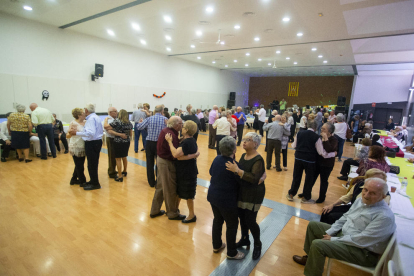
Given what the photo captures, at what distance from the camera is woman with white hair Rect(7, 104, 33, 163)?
525 centimetres

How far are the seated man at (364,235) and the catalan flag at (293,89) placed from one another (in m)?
18.7

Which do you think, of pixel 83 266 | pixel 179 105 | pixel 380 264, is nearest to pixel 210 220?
pixel 83 266

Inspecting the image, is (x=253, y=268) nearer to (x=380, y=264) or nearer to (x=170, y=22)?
(x=380, y=264)

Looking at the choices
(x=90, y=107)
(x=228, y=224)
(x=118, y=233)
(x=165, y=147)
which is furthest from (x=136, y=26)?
(x=228, y=224)

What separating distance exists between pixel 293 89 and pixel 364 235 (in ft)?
62.8

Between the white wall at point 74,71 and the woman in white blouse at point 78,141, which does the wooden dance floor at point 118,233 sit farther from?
the white wall at point 74,71

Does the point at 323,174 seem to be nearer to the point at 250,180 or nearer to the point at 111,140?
the point at 250,180

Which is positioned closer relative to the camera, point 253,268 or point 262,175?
point 262,175

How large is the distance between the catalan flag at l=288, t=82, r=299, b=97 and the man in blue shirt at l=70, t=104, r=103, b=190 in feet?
60.4

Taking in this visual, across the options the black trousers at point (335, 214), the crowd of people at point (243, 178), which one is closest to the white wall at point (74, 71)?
the crowd of people at point (243, 178)

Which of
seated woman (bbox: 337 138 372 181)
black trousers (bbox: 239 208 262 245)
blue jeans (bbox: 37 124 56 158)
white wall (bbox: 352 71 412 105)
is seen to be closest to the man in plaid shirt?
black trousers (bbox: 239 208 262 245)

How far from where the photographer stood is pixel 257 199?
7.13ft

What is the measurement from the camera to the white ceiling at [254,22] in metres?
4.85

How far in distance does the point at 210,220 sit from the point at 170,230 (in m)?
0.62
